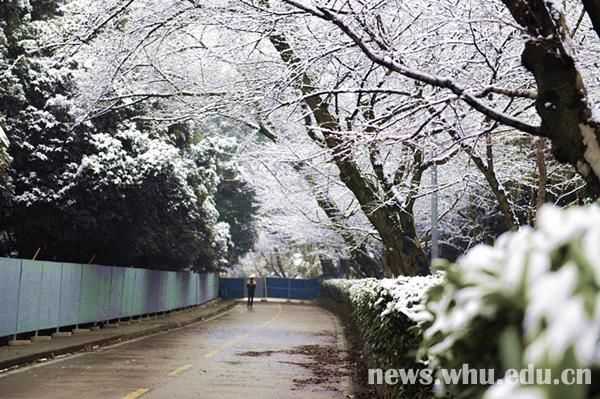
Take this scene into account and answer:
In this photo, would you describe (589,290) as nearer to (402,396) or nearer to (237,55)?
(402,396)

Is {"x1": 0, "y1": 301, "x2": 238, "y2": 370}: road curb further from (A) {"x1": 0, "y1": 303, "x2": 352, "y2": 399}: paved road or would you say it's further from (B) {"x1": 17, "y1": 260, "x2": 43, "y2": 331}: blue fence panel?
(B) {"x1": 17, "y1": 260, "x2": 43, "y2": 331}: blue fence panel

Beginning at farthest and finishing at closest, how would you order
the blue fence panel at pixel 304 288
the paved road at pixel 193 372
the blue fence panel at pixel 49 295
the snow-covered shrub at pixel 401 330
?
the blue fence panel at pixel 304 288
the blue fence panel at pixel 49 295
the paved road at pixel 193 372
the snow-covered shrub at pixel 401 330

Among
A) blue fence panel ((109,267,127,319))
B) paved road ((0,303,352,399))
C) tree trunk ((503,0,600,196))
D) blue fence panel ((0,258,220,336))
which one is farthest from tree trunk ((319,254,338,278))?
tree trunk ((503,0,600,196))

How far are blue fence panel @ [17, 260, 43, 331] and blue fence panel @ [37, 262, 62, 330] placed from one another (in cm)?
22

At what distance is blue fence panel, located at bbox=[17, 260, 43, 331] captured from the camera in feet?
51.8

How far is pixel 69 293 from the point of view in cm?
1912

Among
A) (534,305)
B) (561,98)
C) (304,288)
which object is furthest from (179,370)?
(304,288)

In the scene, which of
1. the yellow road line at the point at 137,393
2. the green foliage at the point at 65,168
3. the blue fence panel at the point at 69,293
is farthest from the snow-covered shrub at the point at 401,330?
the blue fence panel at the point at 69,293

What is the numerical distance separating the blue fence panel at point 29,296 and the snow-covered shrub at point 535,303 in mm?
15371

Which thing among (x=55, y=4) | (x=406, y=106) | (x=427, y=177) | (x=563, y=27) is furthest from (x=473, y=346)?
(x=55, y=4)

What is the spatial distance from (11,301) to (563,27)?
524 inches

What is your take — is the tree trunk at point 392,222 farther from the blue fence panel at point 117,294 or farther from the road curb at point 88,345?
the blue fence panel at point 117,294

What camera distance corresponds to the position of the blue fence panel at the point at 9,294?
579 inches

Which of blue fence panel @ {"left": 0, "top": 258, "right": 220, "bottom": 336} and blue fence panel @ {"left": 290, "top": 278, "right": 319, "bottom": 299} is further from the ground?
blue fence panel @ {"left": 290, "top": 278, "right": 319, "bottom": 299}
